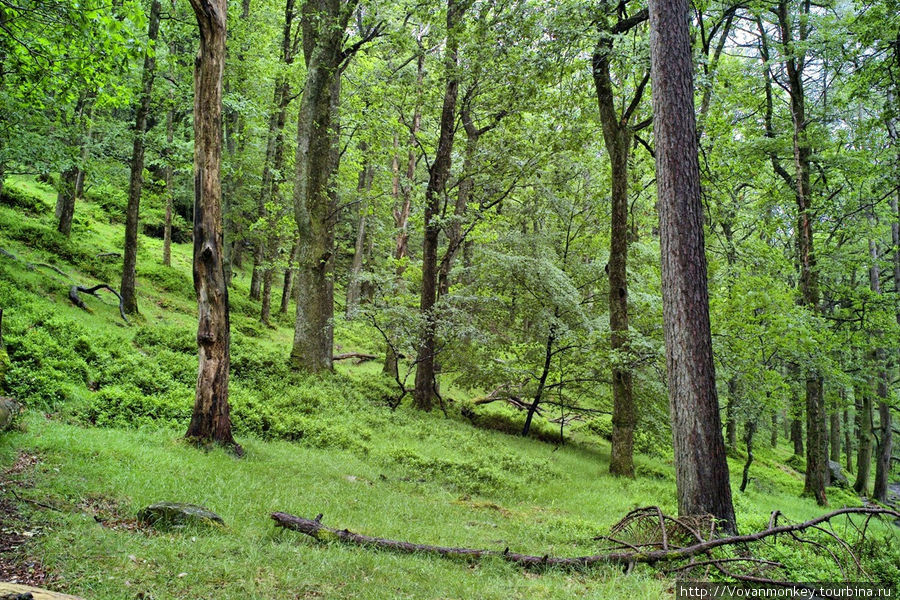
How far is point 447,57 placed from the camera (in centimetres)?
1163

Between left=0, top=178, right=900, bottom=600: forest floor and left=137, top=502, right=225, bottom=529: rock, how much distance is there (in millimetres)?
108

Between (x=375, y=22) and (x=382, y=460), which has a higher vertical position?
(x=375, y=22)

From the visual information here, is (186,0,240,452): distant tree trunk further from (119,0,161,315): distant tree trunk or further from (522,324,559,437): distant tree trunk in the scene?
(522,324,559,437): distant tree trunk

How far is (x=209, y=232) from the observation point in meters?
7.13

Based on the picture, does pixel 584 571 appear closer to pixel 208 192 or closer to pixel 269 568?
pixel 269 568

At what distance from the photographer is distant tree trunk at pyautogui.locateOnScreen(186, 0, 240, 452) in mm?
7094

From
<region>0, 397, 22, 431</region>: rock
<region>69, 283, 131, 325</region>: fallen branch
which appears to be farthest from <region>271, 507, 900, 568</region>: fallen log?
<region>69, 283, 131, 325</region>: fallen branch

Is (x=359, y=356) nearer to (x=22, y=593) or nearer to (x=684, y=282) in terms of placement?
(x=684, y=282)

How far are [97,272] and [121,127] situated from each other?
4446mm

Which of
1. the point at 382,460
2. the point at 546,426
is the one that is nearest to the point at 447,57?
the point at 382,460

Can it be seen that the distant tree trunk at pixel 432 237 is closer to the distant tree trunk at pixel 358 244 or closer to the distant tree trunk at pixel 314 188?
the distant tree trunk at pixel 358 244

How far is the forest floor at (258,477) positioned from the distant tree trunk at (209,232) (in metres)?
0.62

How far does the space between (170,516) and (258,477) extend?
224 centimetres

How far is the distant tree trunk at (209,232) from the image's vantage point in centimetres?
709
